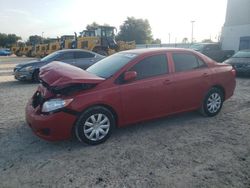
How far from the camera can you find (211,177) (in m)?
3.34

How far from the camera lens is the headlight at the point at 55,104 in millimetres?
4039

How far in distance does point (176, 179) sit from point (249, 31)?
20.8 meters

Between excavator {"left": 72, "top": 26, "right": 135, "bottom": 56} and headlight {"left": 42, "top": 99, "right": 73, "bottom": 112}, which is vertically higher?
excavator {"left": 72, "top": 26, "right": 135, "bottom": 56}

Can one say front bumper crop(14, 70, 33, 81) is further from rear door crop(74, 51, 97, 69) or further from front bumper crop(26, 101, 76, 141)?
front bumper crop(26, 101, 76, 141)

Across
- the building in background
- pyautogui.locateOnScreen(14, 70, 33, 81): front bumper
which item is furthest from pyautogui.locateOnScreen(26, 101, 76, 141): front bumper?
the building in background

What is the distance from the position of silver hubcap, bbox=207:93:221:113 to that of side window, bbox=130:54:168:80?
4.60 feet

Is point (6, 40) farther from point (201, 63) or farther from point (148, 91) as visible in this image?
point (148, 91)

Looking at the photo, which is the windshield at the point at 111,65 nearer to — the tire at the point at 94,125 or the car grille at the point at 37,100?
the tire at the point at 94,125

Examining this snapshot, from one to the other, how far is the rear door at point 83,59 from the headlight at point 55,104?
24.6 feet

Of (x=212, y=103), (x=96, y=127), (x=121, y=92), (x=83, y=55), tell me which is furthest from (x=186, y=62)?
(x=83, y=55)

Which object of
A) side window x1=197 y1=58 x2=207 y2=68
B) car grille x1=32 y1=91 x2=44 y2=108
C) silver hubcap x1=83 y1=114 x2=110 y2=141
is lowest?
silver hubcap x1=83 y1=114 x2=110 y2=141

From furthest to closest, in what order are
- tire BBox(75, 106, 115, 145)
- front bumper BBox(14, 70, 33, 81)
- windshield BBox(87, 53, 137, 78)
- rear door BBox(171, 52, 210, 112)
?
front bumper BBox(14, 70, 33, 81), rear door BBox(171, 52, 210, 112), windshield BBox(87, 53, 137, 78), tire BBox(75, 106, 115, 145)

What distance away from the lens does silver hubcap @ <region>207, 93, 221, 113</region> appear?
568 cm

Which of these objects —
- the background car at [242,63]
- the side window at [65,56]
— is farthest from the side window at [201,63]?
the side window at [65,56]
